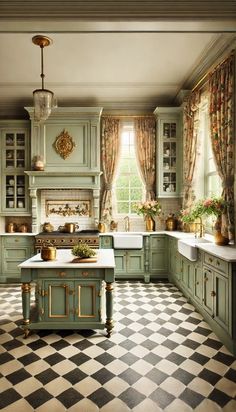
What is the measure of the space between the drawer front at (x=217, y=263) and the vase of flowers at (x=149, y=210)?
224cm

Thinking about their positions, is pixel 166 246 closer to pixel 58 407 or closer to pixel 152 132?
pixel 152 132

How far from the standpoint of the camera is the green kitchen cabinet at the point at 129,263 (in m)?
5.69

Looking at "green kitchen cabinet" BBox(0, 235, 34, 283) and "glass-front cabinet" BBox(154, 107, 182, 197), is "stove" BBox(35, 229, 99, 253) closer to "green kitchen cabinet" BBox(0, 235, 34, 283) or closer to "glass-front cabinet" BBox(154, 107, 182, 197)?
"green kitchen cabinet" BBox(0, 235, 34, 283)

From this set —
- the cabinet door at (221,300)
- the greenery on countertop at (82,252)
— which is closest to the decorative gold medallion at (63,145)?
the greenery on countertop at (82,252)

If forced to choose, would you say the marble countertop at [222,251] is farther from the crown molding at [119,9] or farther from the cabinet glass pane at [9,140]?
the cabinet glass pane at [9,140]

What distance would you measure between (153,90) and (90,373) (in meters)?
4.79

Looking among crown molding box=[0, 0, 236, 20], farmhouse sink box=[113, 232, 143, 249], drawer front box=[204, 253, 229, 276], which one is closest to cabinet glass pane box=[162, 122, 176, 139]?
farmhouse sink box=[113, 232, 143, 249]

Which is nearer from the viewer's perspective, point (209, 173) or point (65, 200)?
point (209, 173)

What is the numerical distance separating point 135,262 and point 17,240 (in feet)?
7.52

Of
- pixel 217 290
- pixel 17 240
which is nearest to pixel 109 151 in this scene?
pixel 17 240

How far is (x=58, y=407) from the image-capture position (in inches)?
88.7

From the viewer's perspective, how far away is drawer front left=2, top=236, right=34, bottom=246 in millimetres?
5715

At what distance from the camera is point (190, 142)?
17.1ft

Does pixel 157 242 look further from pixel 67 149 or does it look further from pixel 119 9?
pixel 119 9
